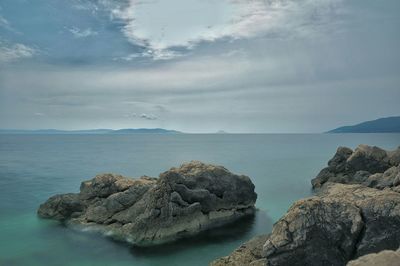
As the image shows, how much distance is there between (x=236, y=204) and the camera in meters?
47.6

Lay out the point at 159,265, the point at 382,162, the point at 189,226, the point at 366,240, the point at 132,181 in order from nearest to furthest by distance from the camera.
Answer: the point at 366,240
the point at 159,265
the point at 189,226
the point at 132,181
the point at 382,162

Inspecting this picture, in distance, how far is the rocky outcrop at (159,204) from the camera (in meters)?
38.3

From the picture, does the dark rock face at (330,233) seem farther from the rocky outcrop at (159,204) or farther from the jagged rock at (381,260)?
the rocky outcrop at (159,204)

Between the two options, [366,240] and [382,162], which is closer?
[366,240]

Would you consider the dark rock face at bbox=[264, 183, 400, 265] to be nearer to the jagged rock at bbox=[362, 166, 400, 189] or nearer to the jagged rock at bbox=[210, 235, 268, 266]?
the jagged rock at bbox=[210, 235, 268, 266]

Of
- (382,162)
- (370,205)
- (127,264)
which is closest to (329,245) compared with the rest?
(370,205)

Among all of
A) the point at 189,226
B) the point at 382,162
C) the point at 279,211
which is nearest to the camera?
the point at 189,226

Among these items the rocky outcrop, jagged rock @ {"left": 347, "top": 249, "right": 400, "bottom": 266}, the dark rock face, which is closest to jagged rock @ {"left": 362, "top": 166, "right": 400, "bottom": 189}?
the rocky outcrop

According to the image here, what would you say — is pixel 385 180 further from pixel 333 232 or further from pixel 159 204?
Result: pixel 333 232

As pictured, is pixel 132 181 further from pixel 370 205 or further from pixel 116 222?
pixel 370 205

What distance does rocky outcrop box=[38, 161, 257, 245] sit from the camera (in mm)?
38281

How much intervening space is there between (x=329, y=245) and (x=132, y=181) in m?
29.8

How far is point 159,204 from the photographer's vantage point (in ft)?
127

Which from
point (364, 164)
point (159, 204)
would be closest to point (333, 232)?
point (159, 204)
